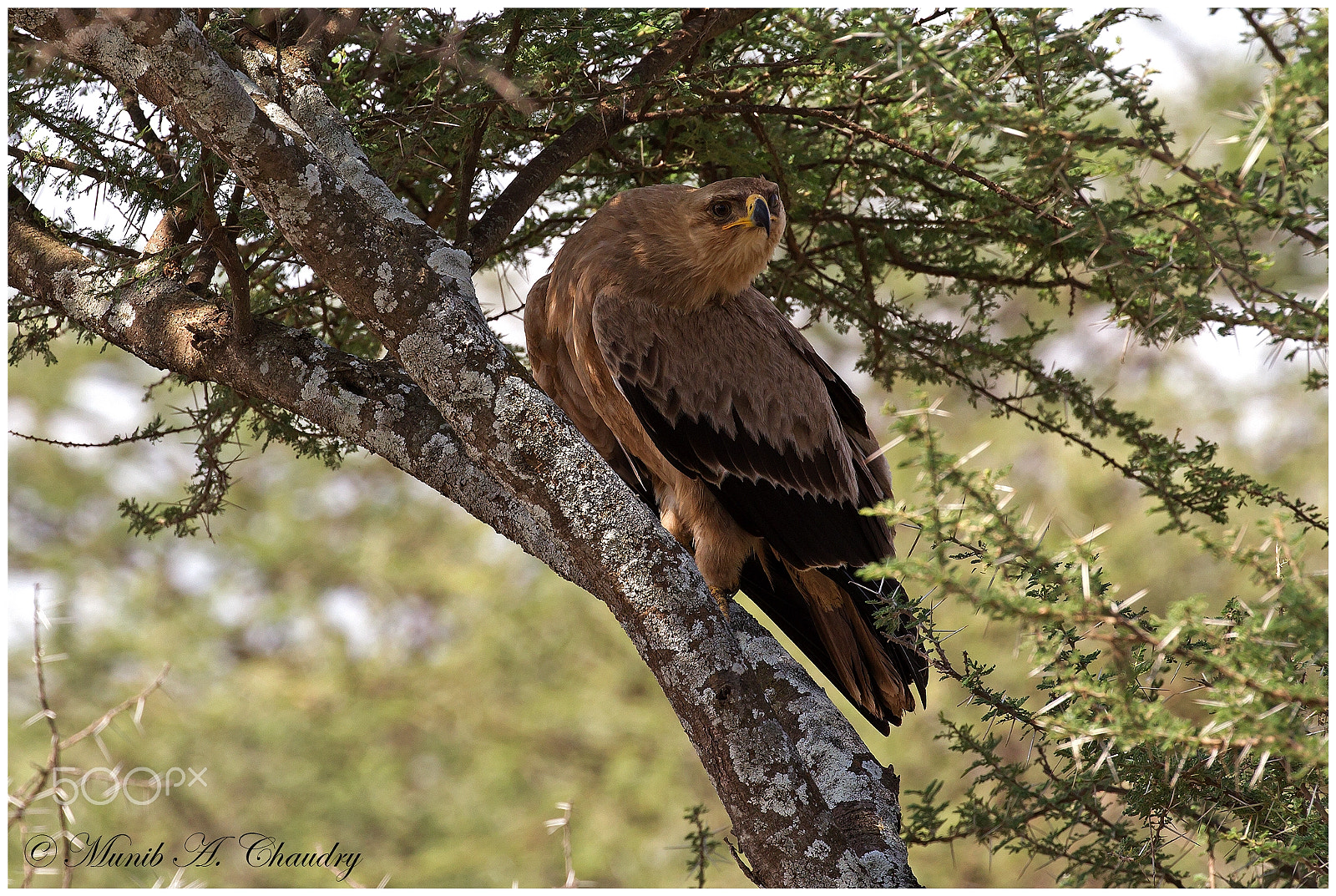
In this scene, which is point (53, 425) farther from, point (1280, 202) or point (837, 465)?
point (1280, 202)

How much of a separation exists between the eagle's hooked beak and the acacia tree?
182 millimetres

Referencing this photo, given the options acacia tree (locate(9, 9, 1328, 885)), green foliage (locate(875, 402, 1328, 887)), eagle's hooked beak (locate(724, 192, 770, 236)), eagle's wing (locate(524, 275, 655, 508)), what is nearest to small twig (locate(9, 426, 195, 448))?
acacia tree (locate(9, 9, 1328, 885))

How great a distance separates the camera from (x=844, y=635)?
126 inches

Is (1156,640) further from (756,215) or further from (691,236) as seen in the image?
(691,236)

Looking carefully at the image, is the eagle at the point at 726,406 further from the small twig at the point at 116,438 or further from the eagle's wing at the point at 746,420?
the small twig at the point at 116,438

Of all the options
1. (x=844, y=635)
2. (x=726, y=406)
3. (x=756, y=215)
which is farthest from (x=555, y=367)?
(x=844, y=635)

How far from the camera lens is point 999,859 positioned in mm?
12086

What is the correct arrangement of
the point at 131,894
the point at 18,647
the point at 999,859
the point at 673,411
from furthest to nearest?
the point at 18,647, the point at 999,859, the point at 673,411, the point at 131,894

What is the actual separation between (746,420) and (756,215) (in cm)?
64

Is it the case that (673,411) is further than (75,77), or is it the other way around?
(673,411)

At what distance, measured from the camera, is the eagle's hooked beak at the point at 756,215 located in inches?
116

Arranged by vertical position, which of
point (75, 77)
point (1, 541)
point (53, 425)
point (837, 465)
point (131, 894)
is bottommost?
point (131, 894)

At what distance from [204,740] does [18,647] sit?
4487 millimetres

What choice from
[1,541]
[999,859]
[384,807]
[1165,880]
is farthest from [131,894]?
[384,807]
